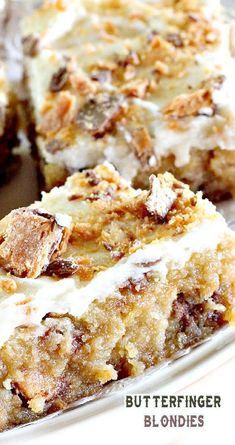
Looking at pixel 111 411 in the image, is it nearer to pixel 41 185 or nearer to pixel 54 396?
pixel 54 396

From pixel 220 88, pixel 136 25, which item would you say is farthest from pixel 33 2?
pixel 220 88

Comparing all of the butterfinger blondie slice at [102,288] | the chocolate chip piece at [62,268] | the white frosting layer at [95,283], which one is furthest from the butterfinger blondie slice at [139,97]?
the chocolate chip piece at [62,268]

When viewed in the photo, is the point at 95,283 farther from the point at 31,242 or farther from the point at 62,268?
the point at 31,242

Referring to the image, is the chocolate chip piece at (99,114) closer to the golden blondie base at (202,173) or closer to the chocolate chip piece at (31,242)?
the golden blondie base at (202,173)

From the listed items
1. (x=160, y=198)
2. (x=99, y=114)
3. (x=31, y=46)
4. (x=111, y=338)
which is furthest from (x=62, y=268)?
(x=31, y=46)

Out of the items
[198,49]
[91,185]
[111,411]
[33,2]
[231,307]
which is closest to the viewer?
[111,411]

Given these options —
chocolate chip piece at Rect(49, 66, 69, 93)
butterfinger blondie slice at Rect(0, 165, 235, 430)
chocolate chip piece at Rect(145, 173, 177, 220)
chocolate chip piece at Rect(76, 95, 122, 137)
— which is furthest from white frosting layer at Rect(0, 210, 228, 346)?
chocolate chip piece at Rect(49, 66, 69, 93)

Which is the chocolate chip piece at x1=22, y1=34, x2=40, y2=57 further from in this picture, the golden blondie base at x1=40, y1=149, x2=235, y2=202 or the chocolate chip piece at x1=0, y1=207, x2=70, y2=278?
the chocolate chip piece at x1=0, y1=207, x2=70, y2=278
